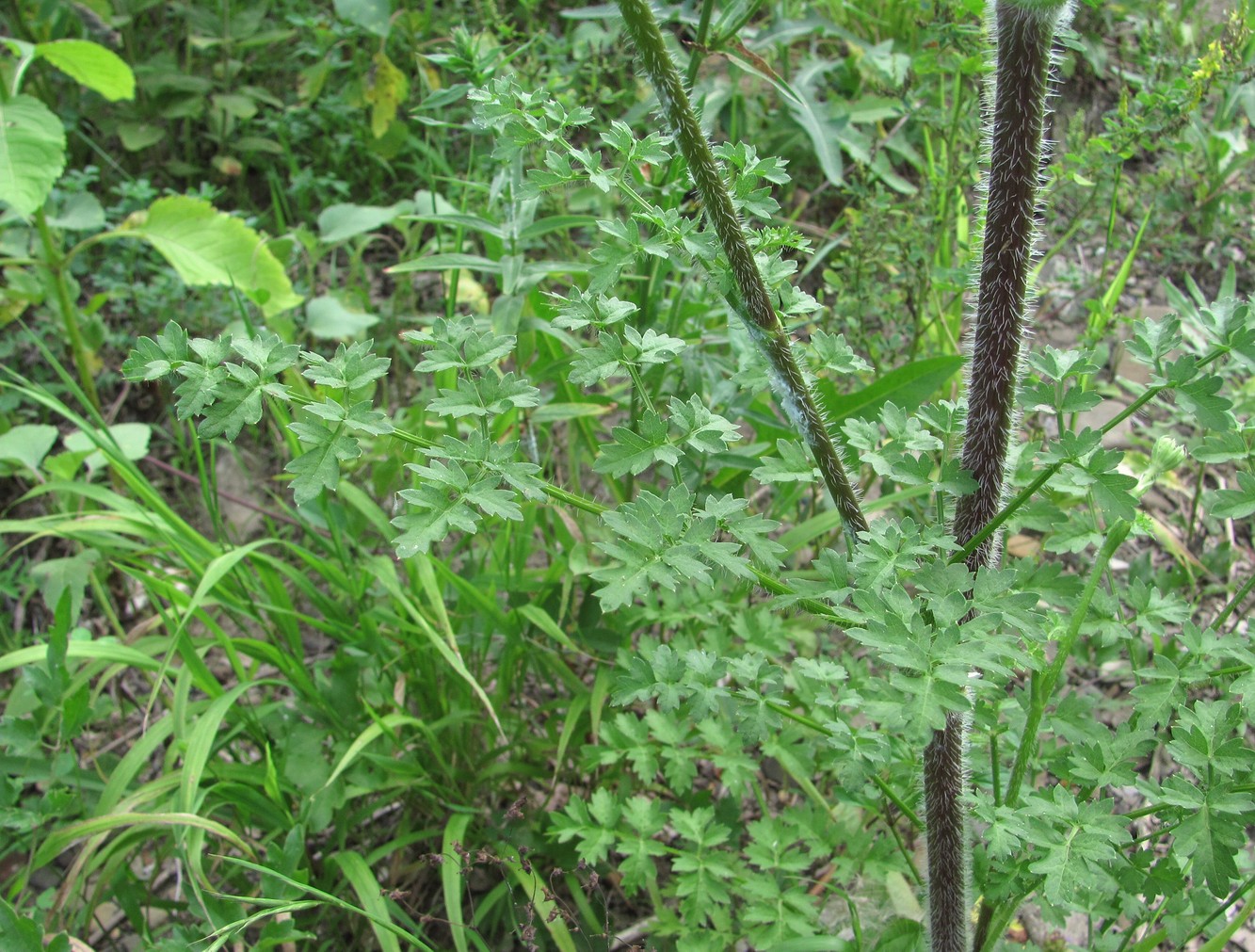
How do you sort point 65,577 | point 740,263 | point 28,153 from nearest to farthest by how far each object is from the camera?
point 740,263
point 65,577
point 28,153

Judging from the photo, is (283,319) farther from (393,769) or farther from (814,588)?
(814,588)

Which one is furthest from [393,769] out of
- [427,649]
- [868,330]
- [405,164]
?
[405,164]

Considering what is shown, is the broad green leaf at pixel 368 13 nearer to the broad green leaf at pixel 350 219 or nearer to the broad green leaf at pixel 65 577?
the broad green leaf at pixel 350 219

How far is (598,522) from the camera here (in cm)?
189

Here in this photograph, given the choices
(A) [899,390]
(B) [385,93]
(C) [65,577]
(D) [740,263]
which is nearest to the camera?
(D) [740,263]

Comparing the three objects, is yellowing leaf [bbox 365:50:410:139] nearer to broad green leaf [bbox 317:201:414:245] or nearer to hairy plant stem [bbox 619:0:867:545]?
broad green leaf [bbox 317:201:414:245]

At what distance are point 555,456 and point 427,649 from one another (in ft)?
2.60

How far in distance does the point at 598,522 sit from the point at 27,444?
1.36m

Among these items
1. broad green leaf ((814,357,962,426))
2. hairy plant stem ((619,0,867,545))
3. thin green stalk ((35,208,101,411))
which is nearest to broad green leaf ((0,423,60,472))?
thin green stalk ((35,208,101,411))

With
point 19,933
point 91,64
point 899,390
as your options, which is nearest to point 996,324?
point 899,390

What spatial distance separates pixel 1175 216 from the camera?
313cm

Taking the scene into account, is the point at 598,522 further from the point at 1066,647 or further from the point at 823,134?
the point at 823,134

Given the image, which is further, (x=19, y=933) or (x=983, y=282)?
(x=19, y=933)

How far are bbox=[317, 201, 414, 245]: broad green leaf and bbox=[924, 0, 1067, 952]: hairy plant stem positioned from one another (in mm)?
1719
